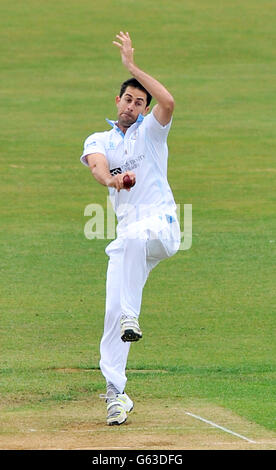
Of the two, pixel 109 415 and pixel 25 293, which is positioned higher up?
pixel 25 293

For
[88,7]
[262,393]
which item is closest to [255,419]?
[262,393]

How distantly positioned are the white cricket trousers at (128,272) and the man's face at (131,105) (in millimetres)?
846

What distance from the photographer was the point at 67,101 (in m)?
32.6

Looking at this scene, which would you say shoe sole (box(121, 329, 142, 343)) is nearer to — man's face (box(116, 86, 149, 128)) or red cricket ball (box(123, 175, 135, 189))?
red cricket ball (box(123, 175, 135, 189))

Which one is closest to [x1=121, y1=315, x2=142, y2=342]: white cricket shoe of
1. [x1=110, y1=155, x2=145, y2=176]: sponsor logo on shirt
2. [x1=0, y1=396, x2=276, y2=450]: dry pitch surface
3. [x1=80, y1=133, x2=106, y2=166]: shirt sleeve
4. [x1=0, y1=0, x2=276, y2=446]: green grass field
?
[x1=0, y1=396, x2=276, y2=450]: dry pitch surface

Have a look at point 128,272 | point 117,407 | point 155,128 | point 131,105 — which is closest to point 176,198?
point 131,105

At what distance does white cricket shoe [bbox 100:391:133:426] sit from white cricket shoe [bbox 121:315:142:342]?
516 millimetres

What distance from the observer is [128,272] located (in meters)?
8.50

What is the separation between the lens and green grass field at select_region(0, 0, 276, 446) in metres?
10.4

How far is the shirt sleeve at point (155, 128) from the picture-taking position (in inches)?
340

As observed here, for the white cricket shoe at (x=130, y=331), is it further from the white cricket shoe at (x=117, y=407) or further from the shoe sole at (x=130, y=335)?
the white cricket shoe at (x=117, y=407)

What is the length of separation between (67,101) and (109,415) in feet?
81.4

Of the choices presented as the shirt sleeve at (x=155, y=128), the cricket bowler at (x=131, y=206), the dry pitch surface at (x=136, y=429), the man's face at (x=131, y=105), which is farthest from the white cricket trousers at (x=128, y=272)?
the man's face at (x=131, y=105)
